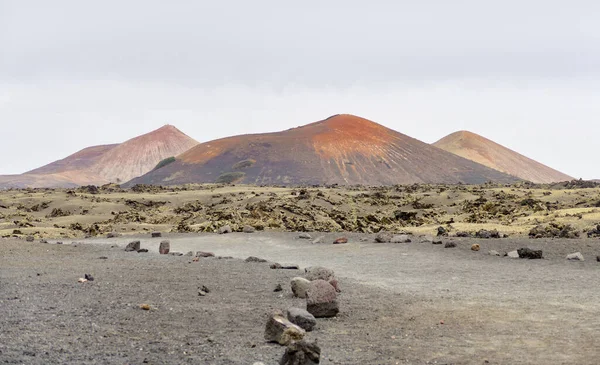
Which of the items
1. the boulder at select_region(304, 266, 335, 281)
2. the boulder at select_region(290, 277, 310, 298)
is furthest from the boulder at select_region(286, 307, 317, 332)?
the boulder at select_region(304, 266, 335, 281)

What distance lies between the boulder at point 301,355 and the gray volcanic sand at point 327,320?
1.53 feet

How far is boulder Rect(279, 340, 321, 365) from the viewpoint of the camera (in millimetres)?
5992

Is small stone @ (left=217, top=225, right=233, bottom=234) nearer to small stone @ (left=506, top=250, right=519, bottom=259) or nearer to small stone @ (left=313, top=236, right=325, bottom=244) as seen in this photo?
small stone @ (left=313, top=236, right=325, bottom=244)

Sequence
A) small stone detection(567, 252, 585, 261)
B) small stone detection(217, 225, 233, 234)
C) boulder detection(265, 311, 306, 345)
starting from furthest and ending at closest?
1. small stone detection(217, 225, 233, 234)
2. small stone detection(567, 252, 585, 261)
3. boulder detection(265, 311, 306, 345)

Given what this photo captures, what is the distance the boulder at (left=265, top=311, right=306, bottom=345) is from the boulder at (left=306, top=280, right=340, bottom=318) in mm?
1448

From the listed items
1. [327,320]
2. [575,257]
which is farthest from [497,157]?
[327,320]

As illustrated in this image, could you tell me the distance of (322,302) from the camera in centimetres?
878

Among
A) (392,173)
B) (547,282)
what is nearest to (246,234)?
(547,282)

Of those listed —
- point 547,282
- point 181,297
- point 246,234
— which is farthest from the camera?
point 246,234

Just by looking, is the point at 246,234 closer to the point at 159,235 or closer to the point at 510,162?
the point at 159,235

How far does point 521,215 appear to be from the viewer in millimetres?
26688

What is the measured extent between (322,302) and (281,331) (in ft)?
5.49

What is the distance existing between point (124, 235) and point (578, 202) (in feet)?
69.4

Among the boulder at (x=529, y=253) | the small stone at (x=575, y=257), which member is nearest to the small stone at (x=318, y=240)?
the boulder at (x=529, y=253)
